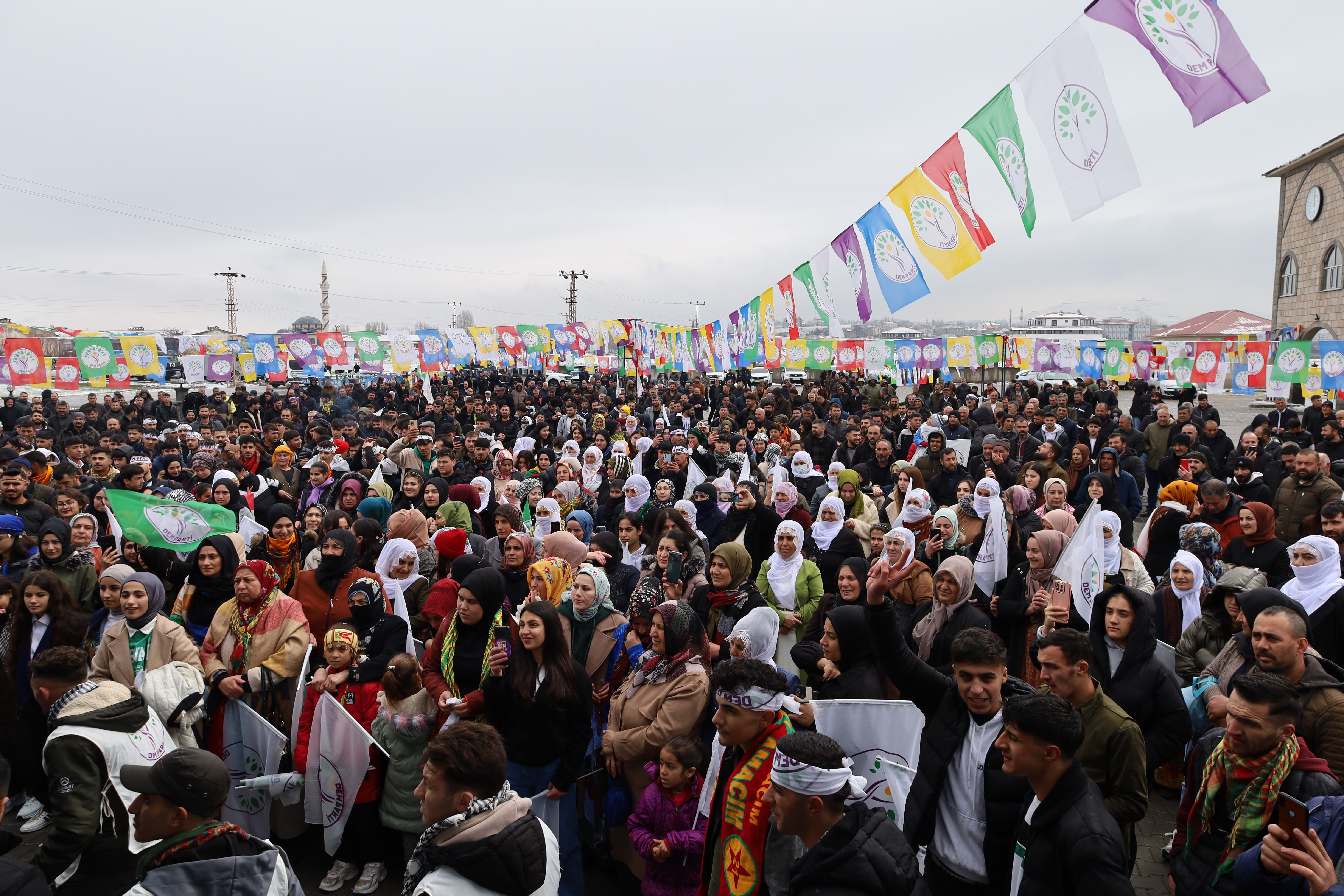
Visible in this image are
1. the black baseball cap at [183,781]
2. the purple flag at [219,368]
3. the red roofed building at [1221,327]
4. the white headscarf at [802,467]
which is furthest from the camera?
the red roofed building at [1221,327]

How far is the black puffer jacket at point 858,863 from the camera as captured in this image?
2.35 m

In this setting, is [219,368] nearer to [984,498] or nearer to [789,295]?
[789,295]

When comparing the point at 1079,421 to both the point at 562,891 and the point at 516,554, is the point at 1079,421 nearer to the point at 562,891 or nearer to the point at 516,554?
the point at 516,554

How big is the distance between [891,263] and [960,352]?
11832mm

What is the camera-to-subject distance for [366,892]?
4.11m

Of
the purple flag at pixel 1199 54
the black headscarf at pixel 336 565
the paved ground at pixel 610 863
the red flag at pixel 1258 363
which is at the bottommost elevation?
the paved ground at pixel 610 863

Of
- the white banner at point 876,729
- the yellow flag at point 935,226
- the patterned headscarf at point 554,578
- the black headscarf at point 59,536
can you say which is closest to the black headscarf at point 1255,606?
the white banner at point 876,729

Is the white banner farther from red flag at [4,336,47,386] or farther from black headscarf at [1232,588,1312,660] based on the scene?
red flag at [4,336,47,386]

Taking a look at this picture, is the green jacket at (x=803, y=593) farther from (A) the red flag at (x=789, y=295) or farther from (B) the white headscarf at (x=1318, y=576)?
(A) the red flag at (x=789, y=295)

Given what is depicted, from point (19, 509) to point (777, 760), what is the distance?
7.16 metres

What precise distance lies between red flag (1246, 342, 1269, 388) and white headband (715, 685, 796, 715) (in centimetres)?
1601

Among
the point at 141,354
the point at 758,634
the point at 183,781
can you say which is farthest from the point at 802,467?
the point at 141,354

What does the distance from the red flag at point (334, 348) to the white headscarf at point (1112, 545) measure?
72.0 ft

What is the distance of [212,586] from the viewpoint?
4977mm
